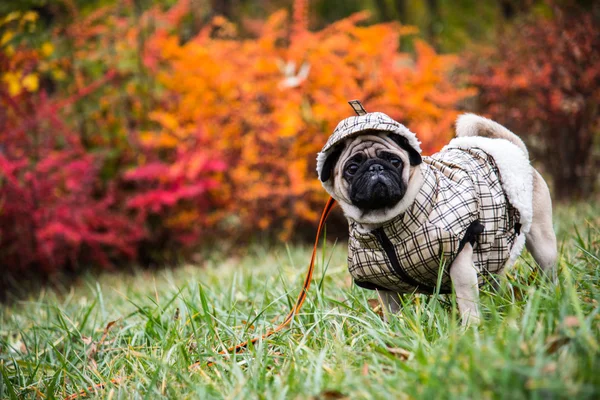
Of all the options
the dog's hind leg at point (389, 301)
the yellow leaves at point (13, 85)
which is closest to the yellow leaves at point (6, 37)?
the yellow leaves at point (13, 85)

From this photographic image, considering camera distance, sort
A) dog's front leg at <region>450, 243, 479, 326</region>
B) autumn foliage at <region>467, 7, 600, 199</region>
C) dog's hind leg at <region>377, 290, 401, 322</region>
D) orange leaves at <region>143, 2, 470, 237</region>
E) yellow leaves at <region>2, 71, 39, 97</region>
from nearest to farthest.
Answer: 1. dog's front leg at <region>450, 243, 479, 326</region>
2. dog's hind leg at <region>377, 290, 401, 322</region>
3. yellow leaves at <region>2, 71, 39, 97</region>
4. orange leaves at <region>143, 2, 470, 237</region>
5. autumn foliage at <region>467, 7, 600, 199</region>

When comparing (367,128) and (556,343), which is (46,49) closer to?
(367,128)

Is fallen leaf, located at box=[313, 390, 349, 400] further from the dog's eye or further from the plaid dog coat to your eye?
the dog's eye

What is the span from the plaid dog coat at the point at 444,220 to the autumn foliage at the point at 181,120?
11.9ft

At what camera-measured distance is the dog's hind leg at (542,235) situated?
8.70 ft

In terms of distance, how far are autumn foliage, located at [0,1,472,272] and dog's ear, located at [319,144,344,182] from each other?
3737 millimetres

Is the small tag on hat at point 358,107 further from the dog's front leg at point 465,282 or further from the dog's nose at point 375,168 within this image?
the dog's front leg at point 465,282

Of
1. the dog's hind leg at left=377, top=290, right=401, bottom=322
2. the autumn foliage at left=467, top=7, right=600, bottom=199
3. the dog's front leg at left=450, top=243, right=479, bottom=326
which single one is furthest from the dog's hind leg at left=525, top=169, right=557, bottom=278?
the autumn foliage at left=467, top=7, right=600, bottom=199

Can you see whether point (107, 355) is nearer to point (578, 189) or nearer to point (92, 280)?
point (92, 280)

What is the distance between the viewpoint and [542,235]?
106 inches

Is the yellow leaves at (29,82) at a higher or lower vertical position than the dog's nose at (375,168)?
higher

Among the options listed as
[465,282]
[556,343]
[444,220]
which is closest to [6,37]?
[444,220]

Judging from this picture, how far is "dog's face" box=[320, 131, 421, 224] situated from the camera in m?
2.22

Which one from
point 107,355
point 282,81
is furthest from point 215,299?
point 282,81
